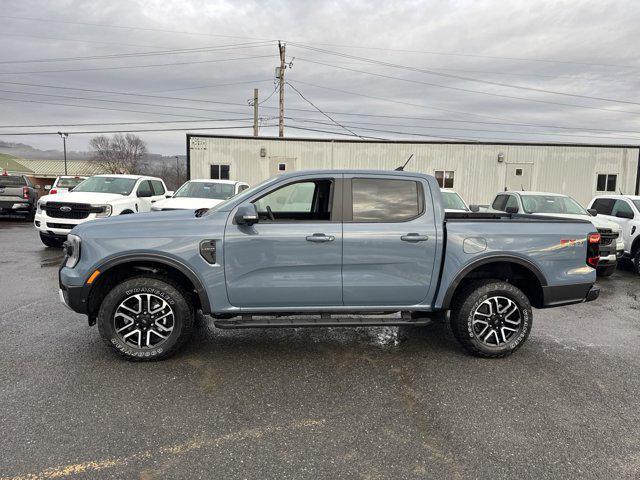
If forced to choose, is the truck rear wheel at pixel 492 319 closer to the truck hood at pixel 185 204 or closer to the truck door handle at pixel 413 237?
the truck door handle at pixel 413 237

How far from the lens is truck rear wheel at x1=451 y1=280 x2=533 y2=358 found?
433 centimetres

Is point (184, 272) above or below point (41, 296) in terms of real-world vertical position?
above

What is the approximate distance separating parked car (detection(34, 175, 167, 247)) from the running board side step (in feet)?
23.2

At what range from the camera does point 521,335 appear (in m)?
4.40

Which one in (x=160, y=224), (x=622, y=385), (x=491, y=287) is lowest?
(x=622, y=385)

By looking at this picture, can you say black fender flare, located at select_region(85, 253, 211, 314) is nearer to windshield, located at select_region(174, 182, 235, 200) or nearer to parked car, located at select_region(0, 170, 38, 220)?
windshield, located at select_region(174, 182, 235, 200)

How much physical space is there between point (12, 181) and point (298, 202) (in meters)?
16.9

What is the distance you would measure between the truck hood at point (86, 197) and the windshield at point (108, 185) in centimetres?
51

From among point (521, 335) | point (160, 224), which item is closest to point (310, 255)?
point (160, 224)

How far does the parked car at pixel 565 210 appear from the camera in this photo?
8.22 metres

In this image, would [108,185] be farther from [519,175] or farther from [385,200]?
[519,175]

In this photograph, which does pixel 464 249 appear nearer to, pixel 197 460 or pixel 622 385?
pixel 622 385

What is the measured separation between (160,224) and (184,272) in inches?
20.0

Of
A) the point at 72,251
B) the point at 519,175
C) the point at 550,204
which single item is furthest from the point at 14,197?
the point at 519,175
